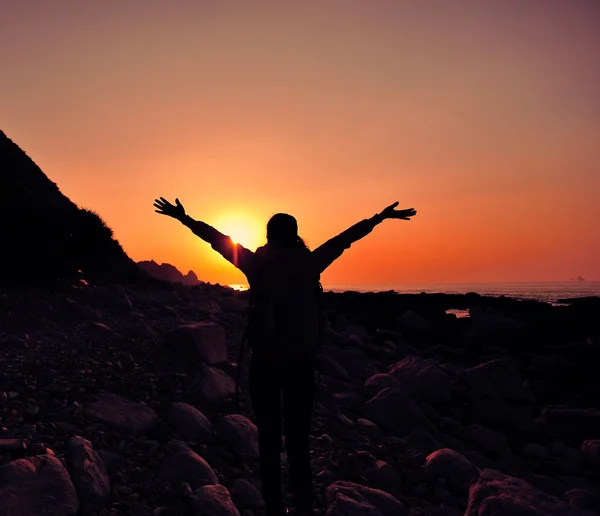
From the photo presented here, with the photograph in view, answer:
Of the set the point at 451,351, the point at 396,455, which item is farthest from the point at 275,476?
the point at 451,351

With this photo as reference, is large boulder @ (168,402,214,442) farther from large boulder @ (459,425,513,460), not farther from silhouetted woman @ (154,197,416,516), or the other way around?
large boulder @ (459,425,513,460)

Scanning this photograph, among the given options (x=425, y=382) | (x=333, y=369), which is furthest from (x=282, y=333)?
(x=425, y=382)

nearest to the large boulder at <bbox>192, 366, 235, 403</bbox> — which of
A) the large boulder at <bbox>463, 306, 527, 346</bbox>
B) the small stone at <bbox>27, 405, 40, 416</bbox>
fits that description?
the small stone at <bbox>27, 405, 40, 416</bbox>

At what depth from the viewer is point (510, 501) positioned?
5.16 metres

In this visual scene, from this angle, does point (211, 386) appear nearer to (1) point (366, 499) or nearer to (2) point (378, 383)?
(1) point (366, 499)

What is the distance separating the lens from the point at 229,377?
26.5ft

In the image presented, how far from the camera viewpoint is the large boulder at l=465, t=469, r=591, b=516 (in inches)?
199

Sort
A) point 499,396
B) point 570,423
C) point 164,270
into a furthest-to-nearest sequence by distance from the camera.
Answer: point 164,270 → point 499,396 → point 570,423

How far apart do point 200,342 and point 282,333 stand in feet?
17.1

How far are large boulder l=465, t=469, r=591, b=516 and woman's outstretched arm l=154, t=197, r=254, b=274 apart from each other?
3610 mm

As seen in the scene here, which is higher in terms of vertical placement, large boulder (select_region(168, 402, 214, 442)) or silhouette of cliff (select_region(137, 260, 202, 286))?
silhouette of cliff (select_region(137, 260, 202, 286))

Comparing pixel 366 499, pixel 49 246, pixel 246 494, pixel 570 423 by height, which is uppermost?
pixel 49 246

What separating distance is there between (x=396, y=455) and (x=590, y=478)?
10.9 ft

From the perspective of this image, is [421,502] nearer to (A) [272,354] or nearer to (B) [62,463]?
(A) [272,354]
